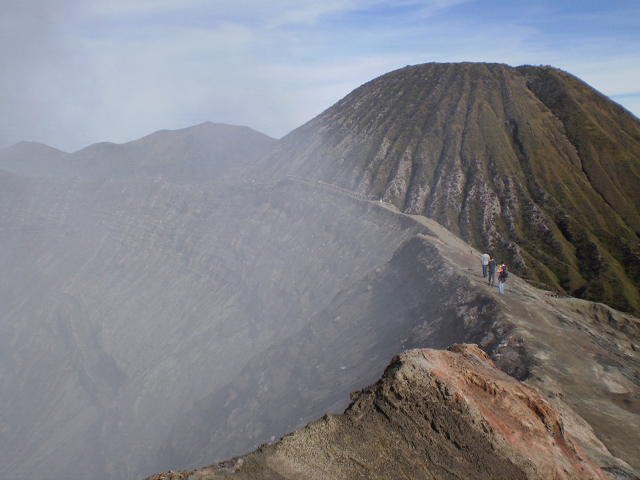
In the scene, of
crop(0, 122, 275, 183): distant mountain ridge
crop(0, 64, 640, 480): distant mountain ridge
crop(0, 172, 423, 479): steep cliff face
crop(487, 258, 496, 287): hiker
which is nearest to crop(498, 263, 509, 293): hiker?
crop(0, 64, 640, 480): distant mountain ridge

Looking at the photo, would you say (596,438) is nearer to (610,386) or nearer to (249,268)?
(610,386)

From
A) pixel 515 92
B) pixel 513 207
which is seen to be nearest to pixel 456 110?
pixel 515 92

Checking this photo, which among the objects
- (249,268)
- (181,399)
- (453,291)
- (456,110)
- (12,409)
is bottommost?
(12,409)

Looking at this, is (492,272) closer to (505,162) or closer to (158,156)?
(505,162)

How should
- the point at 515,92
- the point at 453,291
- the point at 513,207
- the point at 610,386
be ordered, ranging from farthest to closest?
the point at 515,92 → the point at 513,207 → the point at 453,291 → the point at 610,386

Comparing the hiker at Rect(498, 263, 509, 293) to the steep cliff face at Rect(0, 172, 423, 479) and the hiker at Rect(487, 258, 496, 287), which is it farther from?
the steep cliff face at Rect(0, 172, 423, 479)

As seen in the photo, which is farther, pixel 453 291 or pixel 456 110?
pixel 456 110
